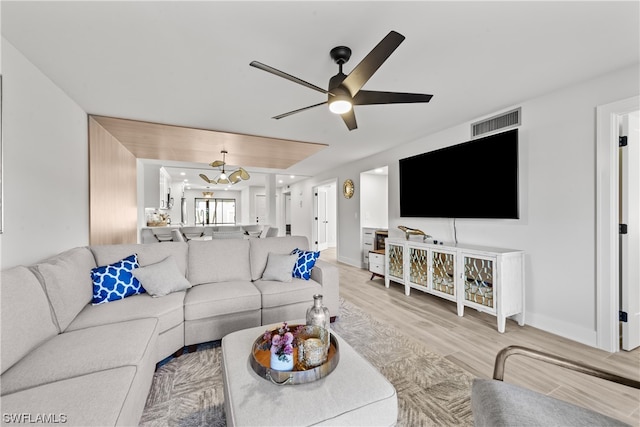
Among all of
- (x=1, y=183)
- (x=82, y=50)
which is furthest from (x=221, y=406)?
(x=82, y=50)

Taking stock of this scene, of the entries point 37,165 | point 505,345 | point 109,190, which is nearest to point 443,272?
point 505,345

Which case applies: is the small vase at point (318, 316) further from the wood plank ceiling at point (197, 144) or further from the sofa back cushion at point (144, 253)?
the wood plank ceiling at point (197, 144)

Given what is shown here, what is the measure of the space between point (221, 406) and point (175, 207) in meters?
9.31

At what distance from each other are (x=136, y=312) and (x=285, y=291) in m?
1.18

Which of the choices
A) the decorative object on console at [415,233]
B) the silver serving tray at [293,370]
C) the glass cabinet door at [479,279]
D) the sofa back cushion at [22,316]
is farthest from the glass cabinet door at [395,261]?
the sofa back cushion at [22,316]

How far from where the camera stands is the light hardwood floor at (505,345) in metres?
1.73

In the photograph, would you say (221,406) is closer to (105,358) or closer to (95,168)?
(105,358)

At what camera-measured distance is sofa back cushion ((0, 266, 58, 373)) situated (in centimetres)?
127

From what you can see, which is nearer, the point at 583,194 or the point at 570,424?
the point at 570,424

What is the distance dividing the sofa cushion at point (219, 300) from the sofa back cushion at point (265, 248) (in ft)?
1.22

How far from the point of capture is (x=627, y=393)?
5.76 ft

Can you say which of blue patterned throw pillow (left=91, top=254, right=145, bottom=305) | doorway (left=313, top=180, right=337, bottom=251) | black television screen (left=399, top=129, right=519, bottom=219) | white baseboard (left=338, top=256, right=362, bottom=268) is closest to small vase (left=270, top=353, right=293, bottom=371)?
blue patterned throw pillow (left=91, top=254, right=145, bottom=305)

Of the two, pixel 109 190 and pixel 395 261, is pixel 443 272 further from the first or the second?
pixel 109 190

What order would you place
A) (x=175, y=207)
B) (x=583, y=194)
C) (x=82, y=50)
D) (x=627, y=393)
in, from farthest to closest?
(x=175, y=207) → (x=583, y=194) → (x=82, y=50) → (x=627, y=393)
